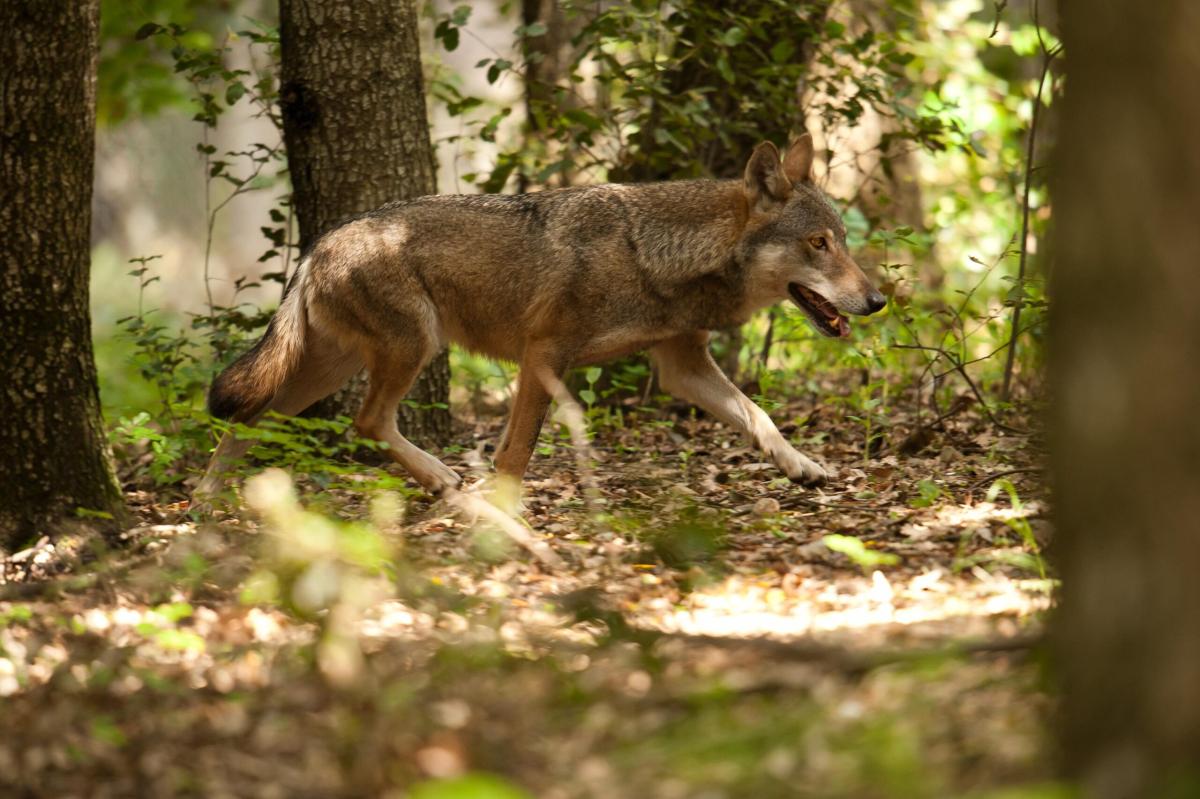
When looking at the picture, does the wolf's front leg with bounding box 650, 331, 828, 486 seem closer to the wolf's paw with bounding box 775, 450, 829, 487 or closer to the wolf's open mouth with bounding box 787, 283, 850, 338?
the wolf's paw with bounding box 775, 450, 829, 487

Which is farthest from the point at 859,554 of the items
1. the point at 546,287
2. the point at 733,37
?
the point at 733,37

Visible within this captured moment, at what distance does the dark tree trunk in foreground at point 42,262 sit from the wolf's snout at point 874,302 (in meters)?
4.13

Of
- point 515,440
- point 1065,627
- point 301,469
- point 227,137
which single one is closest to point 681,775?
point 1065,627

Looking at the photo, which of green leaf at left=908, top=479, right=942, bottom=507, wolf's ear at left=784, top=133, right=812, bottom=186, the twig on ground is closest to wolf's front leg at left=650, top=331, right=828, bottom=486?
green leaf at left=908, top=479, right=942, bottom=507

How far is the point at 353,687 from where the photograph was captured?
347cm

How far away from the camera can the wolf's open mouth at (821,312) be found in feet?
23.1

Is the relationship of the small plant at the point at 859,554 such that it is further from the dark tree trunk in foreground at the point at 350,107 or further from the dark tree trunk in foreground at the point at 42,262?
the dark tree trunk in foreground at the point at 350,107

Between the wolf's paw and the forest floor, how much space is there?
490 mm

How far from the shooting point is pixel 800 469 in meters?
6.59

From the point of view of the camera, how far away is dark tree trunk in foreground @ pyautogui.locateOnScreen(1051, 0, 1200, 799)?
2432 millimetres

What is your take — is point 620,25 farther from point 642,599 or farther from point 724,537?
point 642,599

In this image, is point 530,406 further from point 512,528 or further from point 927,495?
point 927,495

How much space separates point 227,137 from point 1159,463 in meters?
36.1

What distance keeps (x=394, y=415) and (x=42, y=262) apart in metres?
2.24
